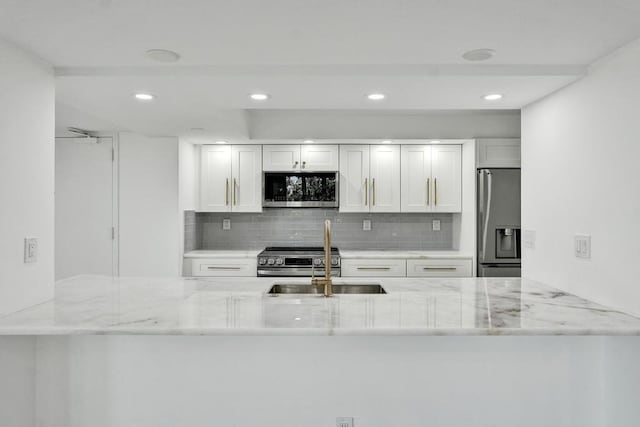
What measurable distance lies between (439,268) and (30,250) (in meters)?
3.38

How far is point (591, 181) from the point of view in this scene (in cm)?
201

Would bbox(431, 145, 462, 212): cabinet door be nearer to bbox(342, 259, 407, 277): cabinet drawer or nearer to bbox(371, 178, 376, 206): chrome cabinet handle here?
bbox(371, 178, 376, 206): chrome cabinet handle

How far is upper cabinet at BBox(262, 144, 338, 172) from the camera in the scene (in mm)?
4336

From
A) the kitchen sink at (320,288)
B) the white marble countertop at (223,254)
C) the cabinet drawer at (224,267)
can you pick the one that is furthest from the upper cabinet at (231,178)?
the kitchen sink at (320,288)

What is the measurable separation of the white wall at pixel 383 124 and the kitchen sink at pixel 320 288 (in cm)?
200

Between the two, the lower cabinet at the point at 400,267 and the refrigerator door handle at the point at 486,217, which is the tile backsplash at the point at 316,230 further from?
the refrigerator door handle at the point at 486,217

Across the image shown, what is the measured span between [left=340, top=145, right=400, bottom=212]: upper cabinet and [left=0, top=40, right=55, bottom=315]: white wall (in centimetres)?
281

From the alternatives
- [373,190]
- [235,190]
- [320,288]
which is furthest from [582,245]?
[235,190]

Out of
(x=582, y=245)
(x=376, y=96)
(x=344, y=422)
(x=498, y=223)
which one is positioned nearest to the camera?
(x=344, y=422)

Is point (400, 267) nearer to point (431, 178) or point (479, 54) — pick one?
point (431, 178)

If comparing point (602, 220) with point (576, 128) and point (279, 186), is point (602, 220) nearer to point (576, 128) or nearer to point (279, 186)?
point (576, 128)

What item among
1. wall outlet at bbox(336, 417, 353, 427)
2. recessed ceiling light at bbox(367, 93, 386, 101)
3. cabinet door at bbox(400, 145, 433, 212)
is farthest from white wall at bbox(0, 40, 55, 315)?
cabinet door at bbox(400, 145, 433, 212)

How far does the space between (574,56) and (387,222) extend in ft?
9.72

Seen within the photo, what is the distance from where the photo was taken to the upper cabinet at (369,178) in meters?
4.37
